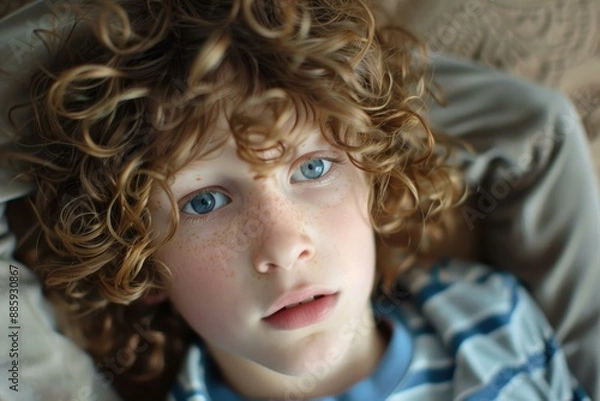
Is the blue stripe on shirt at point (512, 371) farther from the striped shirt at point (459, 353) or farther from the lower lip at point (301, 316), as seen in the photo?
the lower lip at point (301, 316)

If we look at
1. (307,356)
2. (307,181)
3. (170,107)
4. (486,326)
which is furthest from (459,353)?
(170,107)

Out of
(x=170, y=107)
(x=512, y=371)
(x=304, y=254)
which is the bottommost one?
(x=512, y=371)

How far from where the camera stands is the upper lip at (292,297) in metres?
0.82

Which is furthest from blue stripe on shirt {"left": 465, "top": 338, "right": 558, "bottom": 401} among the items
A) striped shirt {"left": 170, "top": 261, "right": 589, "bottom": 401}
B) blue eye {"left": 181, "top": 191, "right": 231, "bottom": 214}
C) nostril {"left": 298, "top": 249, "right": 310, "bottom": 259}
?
blue eye {"left": 181, "top": 191, "right": 231, "bottom": 214}

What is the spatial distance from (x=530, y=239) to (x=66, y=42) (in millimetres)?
704

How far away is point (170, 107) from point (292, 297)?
0.26 m

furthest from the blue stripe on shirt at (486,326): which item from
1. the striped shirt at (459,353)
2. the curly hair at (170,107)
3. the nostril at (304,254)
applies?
the nostril at (304,254)

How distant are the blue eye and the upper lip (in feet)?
0.43

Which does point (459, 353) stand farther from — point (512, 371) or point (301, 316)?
point (301, 316)

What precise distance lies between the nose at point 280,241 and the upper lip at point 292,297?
0.03 metres

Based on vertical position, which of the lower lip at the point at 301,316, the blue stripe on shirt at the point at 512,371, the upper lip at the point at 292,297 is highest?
the upper lip at the point at 292,297

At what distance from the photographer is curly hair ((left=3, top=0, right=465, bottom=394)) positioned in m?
0.77

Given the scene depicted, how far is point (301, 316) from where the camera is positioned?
844mm

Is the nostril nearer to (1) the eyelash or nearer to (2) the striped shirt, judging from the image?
(1) the eyelash
